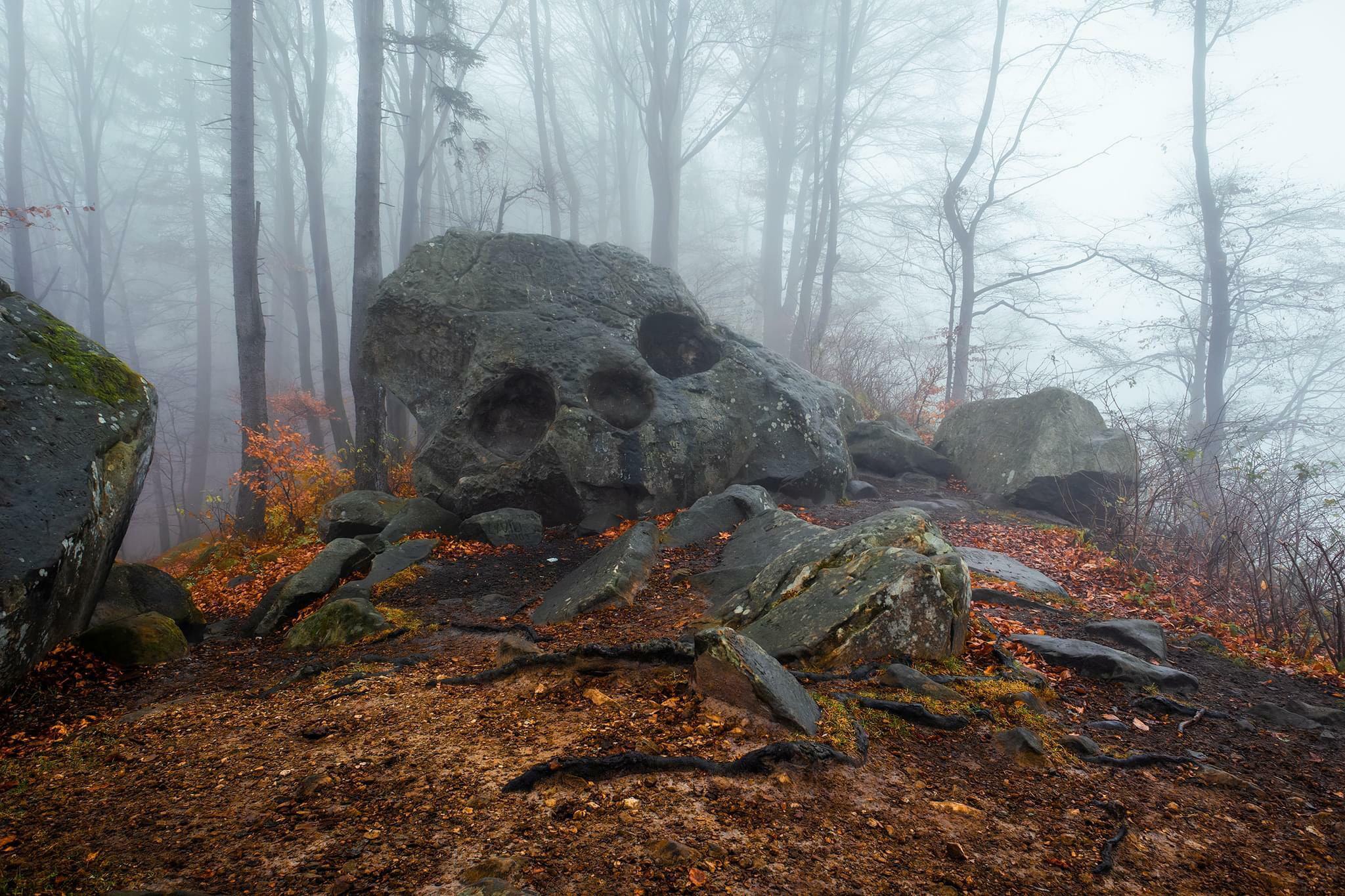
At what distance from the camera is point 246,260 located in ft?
33.2

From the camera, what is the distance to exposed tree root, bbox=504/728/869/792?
8.28 ft

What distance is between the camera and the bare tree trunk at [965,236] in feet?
51.8

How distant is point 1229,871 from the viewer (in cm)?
222

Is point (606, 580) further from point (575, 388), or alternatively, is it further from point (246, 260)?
point (246, 260)

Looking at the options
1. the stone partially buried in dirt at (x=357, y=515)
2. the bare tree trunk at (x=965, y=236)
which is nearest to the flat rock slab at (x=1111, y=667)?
the stone partially buried in dirt at (x=357, y=515)

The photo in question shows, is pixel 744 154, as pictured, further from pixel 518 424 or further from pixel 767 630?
pixel 767 630

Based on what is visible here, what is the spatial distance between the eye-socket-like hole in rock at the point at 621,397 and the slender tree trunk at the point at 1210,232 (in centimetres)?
1249

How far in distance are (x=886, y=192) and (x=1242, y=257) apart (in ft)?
34.2

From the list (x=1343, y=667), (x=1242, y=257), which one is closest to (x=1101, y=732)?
(x=1343, y=667)

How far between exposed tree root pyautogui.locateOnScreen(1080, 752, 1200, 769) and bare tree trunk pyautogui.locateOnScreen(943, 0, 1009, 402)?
13332mm

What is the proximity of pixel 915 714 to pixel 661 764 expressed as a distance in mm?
1271

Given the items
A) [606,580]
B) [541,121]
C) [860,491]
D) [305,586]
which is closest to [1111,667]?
[606,580]

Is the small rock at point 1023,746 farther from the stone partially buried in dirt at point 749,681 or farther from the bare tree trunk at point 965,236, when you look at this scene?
the bare tree trunk at point 965,236

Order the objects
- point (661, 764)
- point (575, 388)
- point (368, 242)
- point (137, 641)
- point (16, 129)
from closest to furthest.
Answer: point (661, 764), point (137, 641), point (575, 388), point (368, 242), point (16, 129)
